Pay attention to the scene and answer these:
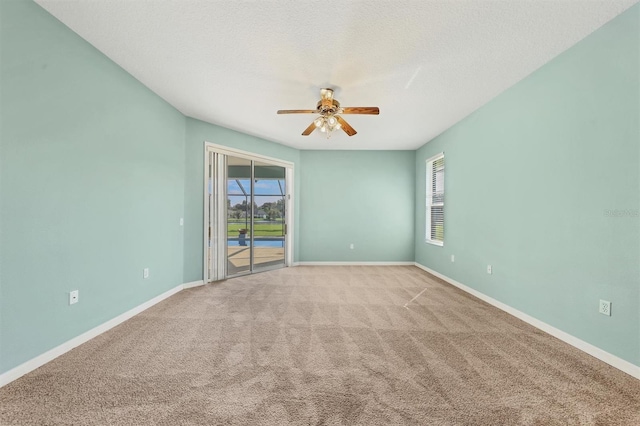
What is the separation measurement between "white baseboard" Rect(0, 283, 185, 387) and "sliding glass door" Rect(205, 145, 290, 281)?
138 centimetres

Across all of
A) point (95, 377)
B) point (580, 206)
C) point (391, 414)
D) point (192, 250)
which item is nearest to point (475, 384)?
point (391, 414)

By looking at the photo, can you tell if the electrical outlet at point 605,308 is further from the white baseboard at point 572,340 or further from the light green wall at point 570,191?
the white baseboard at point 572,340

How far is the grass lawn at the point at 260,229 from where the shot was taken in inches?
185

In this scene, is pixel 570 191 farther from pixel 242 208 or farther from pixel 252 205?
pixel 242 208

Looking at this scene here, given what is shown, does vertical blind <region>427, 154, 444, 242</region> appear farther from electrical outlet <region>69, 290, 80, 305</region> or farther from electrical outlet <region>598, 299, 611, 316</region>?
electrical outlet <region>69, 290, 80, 305</region>

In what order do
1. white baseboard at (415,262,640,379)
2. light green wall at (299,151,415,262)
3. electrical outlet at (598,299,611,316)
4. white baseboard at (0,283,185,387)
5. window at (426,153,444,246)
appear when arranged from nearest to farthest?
white baseboard at (0,283,185,387) → white baseboard at (415,262,640,379) → electrical outlet at (598,299,611,316) → window at (426,153,444,246) → light green wall at (299,151,415,262)

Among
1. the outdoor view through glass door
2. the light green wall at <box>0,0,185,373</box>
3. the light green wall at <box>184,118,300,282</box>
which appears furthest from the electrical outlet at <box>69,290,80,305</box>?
the outdoor view through glass door

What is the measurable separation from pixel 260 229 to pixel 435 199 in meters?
3.64

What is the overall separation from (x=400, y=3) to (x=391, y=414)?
2.72 meters

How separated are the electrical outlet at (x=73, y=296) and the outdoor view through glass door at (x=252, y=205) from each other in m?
2.28

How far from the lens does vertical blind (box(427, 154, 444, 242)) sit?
4.91 m

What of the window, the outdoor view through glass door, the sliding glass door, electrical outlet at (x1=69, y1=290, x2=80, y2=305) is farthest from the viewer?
the window

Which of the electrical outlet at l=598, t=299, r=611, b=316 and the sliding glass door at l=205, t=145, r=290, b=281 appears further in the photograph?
the sliding glass door at l=205, t=145, r=290, b=281

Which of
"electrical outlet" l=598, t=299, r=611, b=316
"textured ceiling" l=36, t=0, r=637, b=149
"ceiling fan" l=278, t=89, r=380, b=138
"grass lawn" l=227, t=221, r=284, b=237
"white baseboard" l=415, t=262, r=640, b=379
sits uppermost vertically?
"textured ceiling" l=36, t=0, r=637, b=149
